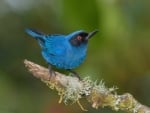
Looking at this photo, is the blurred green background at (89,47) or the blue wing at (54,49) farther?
the blurred green background at (89,47)

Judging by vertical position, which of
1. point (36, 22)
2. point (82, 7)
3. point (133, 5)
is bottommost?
point (82, 7)

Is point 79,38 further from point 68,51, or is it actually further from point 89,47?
point 89,47

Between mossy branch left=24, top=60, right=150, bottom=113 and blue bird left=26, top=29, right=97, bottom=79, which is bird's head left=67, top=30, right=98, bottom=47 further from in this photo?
mossy branch left=24, top=60, right=150, bottom=113

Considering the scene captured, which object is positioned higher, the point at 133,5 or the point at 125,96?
the point at 133,5

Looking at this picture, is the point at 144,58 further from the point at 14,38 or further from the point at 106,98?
the point at 106,98

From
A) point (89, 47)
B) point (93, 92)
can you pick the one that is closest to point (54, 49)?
point (93, 92)

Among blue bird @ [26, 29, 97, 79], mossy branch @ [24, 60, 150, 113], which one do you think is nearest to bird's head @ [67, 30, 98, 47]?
blue bird @ [26, 29, 97, 79]

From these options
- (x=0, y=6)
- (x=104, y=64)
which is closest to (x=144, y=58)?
(x=104, y=64)

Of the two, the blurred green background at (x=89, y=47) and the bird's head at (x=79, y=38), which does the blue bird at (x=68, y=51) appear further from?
the blurred green background at (x=89, y=47)

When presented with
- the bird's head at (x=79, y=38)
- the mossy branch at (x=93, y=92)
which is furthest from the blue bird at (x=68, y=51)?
the mossy branch at (x=93, y=92)
